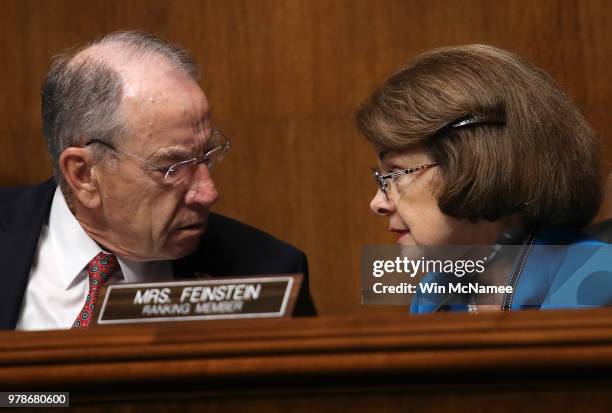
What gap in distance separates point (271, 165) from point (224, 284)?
1.74m

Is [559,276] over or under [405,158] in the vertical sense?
under

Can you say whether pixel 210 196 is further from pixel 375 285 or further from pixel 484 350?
pixel 484 350

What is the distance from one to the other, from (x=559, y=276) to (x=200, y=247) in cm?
94

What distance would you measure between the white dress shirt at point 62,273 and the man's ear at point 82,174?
0.21 feet

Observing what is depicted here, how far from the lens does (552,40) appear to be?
2.79 meters

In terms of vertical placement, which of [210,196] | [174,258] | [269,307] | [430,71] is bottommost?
[174,258]

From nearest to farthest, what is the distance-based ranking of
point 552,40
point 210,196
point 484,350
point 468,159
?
point 484,350 < point 468,159 < point 210,196 < point 552,40

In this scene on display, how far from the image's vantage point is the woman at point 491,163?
5.94ft

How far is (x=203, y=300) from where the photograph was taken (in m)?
1.22

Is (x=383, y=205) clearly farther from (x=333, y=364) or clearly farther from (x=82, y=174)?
(x=333, y=364)

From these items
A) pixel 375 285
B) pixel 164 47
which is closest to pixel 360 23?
pixel 164 47

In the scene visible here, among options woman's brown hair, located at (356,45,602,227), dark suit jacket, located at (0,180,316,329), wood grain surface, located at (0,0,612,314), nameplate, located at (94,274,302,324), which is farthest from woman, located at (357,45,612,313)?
wood grain surface, located at (0,0,612,314)
